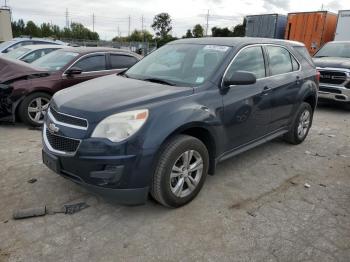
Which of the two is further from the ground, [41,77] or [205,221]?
[41,77]

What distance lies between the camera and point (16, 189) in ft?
12.7

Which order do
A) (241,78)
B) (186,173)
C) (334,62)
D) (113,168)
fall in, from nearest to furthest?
(113,168) < (186,173) < (241,78) < (334,62)

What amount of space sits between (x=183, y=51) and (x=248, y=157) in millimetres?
1877

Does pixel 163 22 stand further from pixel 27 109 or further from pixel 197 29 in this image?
pixel 27 109

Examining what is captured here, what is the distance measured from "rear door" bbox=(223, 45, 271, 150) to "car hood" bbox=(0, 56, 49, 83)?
4121 millimetres

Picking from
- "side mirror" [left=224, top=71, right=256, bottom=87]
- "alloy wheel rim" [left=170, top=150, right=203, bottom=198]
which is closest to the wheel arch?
"alloy wheel rim" [left=170, top=150, right=203, bottom=198]

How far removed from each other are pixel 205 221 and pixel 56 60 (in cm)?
549

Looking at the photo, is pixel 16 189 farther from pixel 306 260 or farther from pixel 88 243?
pixel 306 260

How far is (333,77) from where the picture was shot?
334 inches

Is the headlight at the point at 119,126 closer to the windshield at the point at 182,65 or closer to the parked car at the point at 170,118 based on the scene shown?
the parked car at the point at 170,118

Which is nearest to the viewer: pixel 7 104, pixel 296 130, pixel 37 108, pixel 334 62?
pixel 296 130

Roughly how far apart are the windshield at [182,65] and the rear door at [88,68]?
262 cm

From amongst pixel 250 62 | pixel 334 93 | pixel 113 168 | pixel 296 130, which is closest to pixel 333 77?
pixel 334 93

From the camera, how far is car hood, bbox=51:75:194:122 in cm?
313
